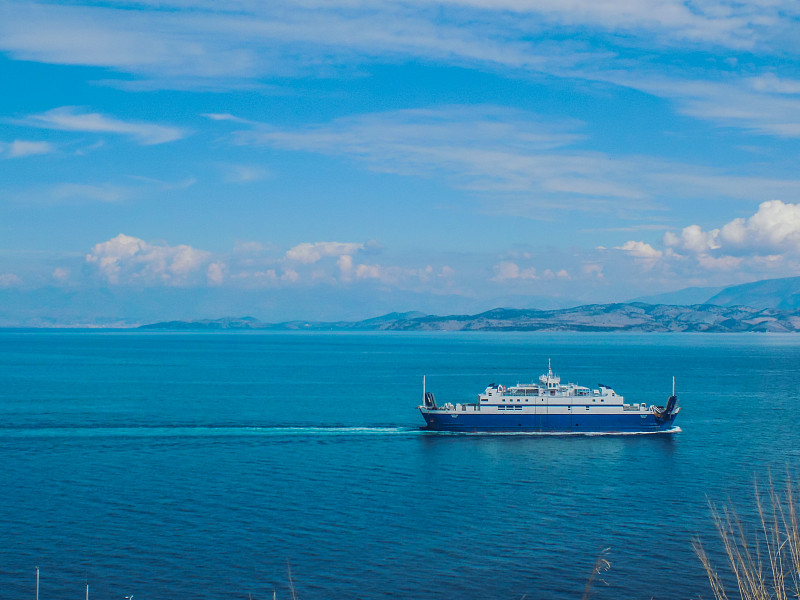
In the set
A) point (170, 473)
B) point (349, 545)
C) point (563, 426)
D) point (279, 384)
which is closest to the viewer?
point (349, 545)

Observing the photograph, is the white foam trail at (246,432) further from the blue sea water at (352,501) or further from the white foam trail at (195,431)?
the blue sea water at (352,501)

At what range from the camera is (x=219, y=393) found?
475ft

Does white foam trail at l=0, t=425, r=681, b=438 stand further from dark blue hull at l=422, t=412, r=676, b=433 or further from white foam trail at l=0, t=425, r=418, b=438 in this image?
dark blue hull at l=422, t=412, r=676, b=433

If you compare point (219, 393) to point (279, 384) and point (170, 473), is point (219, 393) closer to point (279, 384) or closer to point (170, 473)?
point (279, 384)

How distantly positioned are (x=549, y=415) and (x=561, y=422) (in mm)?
1746

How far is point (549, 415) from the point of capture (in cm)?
9706

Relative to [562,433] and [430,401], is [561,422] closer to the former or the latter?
[562,433]

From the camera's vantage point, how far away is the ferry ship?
96.9 m

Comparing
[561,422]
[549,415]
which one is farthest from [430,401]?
[561,422]

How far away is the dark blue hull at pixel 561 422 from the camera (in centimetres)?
9681

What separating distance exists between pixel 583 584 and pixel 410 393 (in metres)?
104

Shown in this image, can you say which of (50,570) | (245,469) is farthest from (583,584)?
(245,469)

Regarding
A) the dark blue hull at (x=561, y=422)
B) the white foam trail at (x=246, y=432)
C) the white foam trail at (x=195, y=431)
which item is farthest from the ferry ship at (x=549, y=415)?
the white foam trail at (x=195, y=431)

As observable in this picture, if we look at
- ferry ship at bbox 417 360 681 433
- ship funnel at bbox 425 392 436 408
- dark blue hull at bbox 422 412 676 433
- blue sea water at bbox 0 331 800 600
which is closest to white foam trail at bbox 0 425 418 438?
blue sea water at bbox 0 331 800 600
